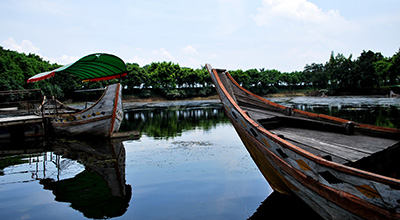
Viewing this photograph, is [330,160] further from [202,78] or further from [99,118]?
[202,78]

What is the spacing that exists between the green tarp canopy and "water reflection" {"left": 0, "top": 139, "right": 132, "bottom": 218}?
4001mm

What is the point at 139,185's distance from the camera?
5.67 metres

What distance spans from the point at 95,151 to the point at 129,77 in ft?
170

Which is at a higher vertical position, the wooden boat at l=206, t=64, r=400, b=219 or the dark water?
the wooden boat at l=206, t=64, r=400, b=219

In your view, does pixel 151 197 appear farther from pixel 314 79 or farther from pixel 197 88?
pixel 314 79

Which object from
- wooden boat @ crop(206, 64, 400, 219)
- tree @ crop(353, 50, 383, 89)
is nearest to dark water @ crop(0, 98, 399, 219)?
wooden boat @ crop(206, 64, 400, 219)

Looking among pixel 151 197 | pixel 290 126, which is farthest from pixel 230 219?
pixel 290 126

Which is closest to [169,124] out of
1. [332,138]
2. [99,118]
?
[99,118]

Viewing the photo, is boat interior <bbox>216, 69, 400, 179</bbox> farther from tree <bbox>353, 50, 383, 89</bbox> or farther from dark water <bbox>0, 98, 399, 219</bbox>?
tree <bbox>353, 50, 383, 89</bbox>

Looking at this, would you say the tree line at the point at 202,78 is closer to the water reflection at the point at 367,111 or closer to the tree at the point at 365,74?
the tree at the point at 365,74

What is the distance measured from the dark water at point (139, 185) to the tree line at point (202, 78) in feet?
107

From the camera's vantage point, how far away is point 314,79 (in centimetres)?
7206

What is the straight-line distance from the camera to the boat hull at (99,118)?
441 inches

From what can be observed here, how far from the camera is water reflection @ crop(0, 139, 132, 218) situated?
4852mm
